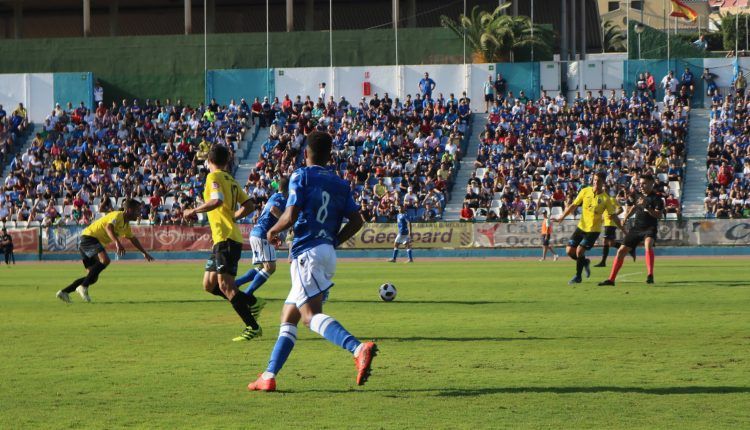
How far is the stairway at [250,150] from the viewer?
5238cm

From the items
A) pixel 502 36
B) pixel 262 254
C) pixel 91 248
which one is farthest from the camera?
pixel 502 36

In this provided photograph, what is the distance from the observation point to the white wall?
5991cm

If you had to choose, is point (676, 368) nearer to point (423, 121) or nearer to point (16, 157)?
point (423, 121)

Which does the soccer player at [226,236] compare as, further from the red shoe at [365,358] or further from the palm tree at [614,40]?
the palm tree at [614,40]

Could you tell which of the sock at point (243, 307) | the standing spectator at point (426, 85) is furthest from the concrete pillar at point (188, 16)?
the sock at point (243, 307)

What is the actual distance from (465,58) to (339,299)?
38.4 meters

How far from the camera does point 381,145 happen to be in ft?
167

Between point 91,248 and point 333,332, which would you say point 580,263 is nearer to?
point 91,248

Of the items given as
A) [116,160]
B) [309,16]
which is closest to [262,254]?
[116,160]

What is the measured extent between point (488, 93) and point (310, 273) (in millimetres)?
46365

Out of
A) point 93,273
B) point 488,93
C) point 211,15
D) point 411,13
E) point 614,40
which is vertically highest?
point 614,40

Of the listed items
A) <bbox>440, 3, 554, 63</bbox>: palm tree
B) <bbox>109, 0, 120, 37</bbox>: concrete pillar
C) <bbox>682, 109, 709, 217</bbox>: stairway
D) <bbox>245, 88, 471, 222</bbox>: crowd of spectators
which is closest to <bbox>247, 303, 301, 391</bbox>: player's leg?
<bbox>245, 88, 471, 222</bbox>: crowd of spectators

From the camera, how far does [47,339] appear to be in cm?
1392

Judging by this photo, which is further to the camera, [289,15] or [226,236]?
[289,15]
